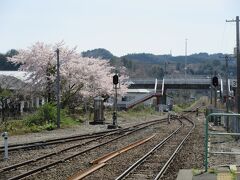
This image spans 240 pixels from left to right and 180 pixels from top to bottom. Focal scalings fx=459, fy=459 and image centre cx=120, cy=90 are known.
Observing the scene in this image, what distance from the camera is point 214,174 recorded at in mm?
11781

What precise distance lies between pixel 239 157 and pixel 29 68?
3580cm

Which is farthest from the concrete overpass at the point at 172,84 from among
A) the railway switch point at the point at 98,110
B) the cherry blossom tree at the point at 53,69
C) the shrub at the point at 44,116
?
the shrub at the point at 44,116

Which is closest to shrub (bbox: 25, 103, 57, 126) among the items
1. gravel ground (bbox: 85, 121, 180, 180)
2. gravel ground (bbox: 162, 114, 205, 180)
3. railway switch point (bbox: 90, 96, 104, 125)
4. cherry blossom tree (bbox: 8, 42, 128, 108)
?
railway switch point (bbox: 90, 96, 104, 125)

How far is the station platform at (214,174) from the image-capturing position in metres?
11.3

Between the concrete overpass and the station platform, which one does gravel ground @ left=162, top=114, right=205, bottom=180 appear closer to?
the station platform

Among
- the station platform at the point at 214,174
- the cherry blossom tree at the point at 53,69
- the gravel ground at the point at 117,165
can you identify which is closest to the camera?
the station platform at the point at 214,174

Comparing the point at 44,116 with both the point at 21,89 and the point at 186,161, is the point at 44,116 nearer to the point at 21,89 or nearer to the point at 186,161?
the point at 21,89

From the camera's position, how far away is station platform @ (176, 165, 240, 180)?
1125 centimetres

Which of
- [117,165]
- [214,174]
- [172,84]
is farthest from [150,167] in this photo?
[172,84]

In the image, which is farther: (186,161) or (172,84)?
(172,84)

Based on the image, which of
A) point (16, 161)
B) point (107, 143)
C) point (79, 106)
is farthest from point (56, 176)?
point (79, 106)

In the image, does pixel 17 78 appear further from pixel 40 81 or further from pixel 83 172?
pixel 83 172

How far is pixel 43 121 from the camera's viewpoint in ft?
117

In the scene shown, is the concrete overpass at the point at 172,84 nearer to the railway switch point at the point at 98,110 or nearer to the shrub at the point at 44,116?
the railway switch point at the point at 98,110
